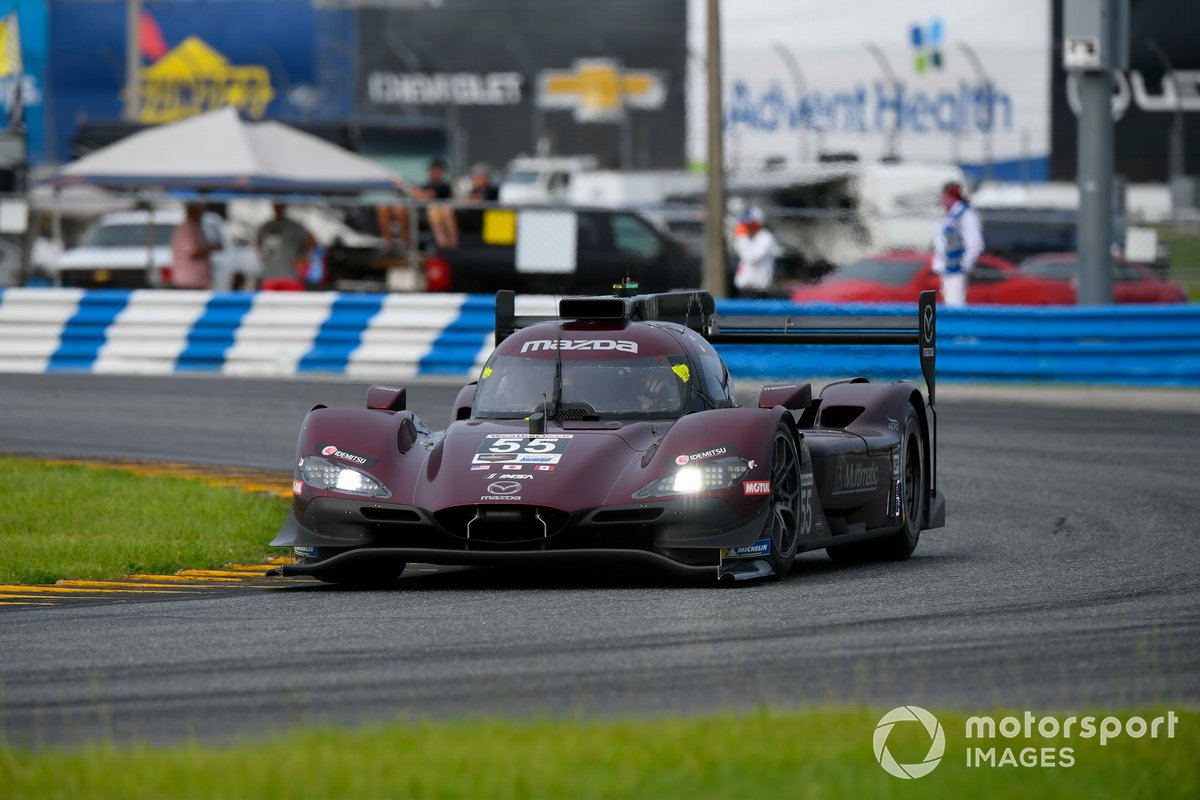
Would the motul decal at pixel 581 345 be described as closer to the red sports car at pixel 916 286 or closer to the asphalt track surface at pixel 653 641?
the asphalt track surface at pixel 653 641

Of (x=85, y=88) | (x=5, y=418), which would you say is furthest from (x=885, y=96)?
(x=5, y=418)

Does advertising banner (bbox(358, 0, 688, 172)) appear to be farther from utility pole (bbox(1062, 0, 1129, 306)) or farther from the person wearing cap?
utility pole (bbox(1062, 0, 1129, 306))

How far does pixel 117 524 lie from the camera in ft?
37.7

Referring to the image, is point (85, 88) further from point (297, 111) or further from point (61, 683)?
point (61, 683)

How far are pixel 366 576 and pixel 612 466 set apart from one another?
4.26 ft

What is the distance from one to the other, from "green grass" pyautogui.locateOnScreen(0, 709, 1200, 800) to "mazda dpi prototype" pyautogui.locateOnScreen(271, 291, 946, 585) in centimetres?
333

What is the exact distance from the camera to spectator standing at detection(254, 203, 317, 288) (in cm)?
2703

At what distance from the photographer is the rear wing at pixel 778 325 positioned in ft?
36.1

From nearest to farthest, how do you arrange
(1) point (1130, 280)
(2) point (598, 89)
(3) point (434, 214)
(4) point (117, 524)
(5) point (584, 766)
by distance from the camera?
1. (5) point (584, 766)
2. (4) point (117, 524)
3. (3) point (434, 214)
4. (1) point (1130, 280)
5. (2) point (598, 89)

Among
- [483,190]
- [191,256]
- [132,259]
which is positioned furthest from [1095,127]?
[132,259]

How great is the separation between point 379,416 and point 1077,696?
172 inches

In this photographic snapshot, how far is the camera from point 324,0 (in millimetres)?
55531

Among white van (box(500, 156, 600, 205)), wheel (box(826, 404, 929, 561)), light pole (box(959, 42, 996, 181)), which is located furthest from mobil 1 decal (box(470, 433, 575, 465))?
light pole (box(959, 42, 996, 181))

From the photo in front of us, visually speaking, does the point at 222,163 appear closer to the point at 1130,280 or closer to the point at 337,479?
the point at 1130,280
